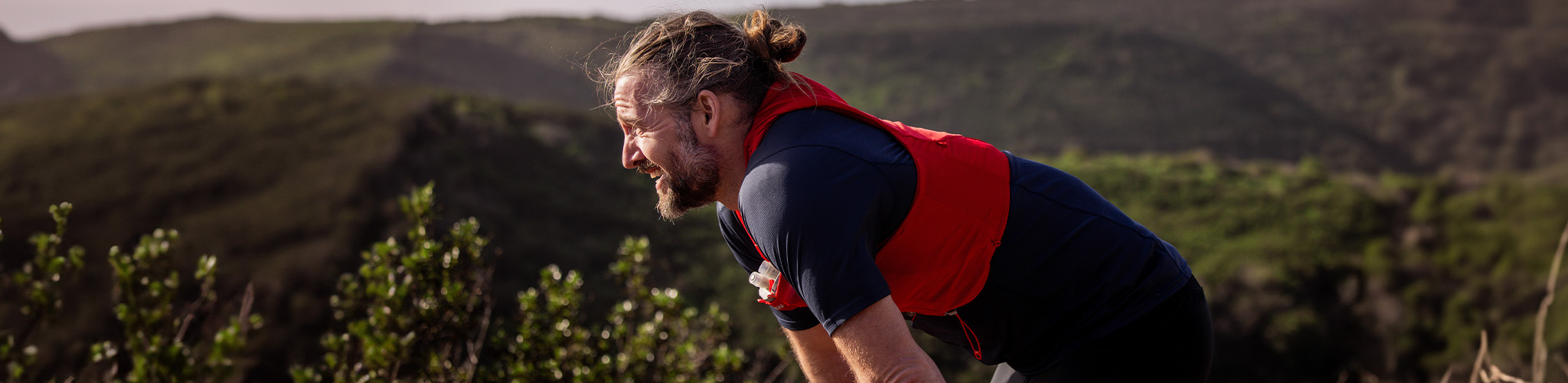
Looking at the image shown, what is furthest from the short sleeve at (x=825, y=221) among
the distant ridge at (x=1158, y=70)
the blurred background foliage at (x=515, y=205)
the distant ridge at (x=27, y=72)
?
the distant ridge at (x=1158, y=70)

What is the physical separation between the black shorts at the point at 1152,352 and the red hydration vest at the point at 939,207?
0.90 ft

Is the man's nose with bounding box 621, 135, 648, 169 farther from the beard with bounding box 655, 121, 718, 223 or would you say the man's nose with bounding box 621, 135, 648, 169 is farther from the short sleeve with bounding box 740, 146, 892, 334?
the short sleeve with bounding box 740, 146, 892, 334

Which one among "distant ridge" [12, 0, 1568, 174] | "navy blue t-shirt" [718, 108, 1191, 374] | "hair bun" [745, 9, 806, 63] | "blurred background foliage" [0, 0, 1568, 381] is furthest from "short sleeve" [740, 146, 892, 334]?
"distant ridge" [12, 0, 1568, 174]

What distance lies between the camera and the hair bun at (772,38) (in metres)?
1.70

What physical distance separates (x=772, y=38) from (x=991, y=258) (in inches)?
24.1

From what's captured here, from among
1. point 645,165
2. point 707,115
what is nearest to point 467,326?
point 645,165

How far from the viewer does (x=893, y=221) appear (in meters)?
1.51

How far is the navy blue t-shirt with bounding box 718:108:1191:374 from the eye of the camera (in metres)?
1.37

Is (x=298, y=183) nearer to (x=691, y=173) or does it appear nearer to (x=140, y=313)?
(x=140, y=313)

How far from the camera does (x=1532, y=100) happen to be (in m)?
32.1

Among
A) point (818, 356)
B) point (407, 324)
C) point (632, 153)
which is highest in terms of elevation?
point (632, 153)

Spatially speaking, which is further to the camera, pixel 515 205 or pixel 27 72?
pixel 27 72

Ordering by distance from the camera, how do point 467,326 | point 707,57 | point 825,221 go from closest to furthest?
point 825,221
point 707,57
point 467,326

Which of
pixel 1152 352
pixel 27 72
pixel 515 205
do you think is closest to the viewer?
pixel 1152 352
